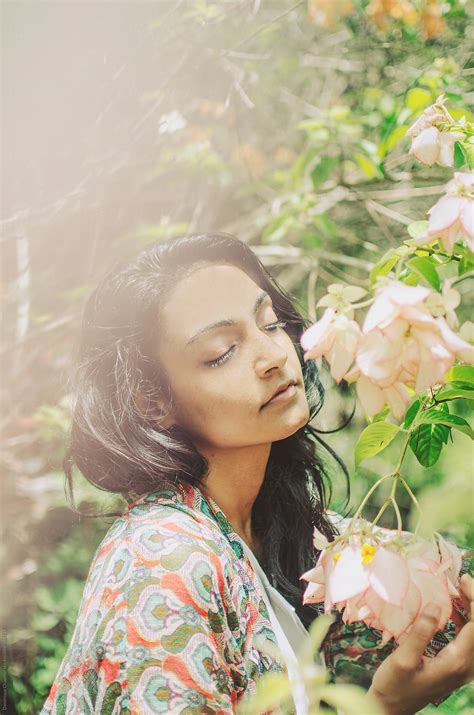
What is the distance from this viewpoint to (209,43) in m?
1.99

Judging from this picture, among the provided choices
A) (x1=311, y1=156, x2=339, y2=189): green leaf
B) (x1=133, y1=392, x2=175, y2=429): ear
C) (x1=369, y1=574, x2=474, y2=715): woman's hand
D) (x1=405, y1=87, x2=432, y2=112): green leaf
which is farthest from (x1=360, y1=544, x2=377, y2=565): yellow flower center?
(x1=311, y1=156, x2=339, y2=189): green leaf

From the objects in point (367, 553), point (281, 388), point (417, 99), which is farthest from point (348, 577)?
point (417, 99)

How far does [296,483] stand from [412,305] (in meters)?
0.75

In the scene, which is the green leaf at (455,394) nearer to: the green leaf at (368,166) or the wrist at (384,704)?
the wrist at (384,704)

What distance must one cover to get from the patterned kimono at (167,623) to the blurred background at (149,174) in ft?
2.52

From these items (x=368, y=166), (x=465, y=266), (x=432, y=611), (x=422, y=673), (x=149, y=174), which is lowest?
(x=368, y=166)

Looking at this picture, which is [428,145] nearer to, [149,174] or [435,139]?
[435,139]

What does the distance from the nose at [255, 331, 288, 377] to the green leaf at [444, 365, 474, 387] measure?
0.29 metres

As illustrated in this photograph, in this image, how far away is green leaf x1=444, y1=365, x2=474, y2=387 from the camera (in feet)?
2.18

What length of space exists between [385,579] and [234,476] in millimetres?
502

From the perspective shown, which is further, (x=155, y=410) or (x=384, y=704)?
(x=155, y=410)

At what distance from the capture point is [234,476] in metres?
1.07

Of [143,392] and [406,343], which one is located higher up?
[406,343]

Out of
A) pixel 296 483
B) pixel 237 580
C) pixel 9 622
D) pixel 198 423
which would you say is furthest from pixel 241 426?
pixel 9 622
